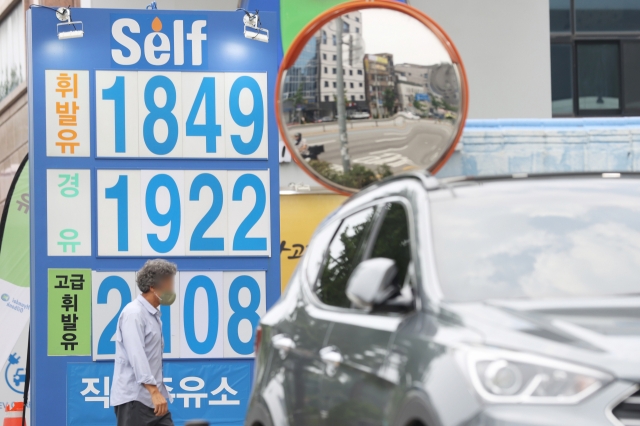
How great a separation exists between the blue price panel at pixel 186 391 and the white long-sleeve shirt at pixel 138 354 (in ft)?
4.84

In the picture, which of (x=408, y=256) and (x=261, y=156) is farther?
(x=261, y=156)

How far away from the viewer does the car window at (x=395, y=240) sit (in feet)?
14.6

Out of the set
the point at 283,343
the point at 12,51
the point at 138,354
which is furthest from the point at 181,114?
the point at 12,51

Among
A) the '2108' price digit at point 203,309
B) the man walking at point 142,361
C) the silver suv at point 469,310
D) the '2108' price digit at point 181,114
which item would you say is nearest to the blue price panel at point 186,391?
the '2108' price digit at point 203,309

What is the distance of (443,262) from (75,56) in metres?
6.87

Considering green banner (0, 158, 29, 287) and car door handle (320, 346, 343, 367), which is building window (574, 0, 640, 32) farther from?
car door handle (320, 346, 343, 367)

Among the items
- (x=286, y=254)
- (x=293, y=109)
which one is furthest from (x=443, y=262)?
(x=286, y=254)

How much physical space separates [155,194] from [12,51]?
10.1m

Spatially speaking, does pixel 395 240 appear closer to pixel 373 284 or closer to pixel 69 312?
pixel 373 284

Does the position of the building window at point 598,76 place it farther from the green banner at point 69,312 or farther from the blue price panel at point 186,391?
the green banner at point 69,312

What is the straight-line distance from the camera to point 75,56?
10.3 m

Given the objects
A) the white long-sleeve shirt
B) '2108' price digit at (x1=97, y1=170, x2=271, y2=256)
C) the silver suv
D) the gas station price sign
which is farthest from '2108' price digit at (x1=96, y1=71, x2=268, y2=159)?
the silver suv

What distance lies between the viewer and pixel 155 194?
10.3 metres

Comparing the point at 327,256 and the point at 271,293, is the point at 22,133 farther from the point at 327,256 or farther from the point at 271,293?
the point at 327,256
